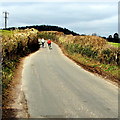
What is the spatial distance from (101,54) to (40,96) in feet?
41.4

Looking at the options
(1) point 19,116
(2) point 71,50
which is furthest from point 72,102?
(2) point 71,50

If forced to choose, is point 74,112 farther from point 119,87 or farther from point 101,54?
point 101,54

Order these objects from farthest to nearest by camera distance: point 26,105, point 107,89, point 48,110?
point 107,89 < point 26,105 < point 48,110

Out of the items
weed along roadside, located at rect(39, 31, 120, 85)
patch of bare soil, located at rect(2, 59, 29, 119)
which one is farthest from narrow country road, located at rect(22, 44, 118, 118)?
weed along roadside, located at rect(39, 31, 120, 85)

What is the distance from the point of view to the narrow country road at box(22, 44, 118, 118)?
9.16 metres

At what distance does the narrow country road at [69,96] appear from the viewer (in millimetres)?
9156

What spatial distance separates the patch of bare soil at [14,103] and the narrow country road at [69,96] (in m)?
0.24

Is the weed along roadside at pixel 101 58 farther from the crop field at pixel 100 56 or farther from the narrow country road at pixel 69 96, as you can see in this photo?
the narrow country road at pixel 69 96

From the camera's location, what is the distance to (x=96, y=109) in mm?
9648

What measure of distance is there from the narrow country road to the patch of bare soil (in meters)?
0.24

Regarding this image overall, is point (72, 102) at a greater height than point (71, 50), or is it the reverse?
point (71, 50)

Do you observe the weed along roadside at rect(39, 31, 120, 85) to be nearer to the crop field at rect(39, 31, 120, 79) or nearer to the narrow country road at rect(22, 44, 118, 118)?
the crop field at rect(39, 31, 120, 79)

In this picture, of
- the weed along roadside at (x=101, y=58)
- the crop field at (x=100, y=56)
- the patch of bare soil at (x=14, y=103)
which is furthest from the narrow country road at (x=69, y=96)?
the crop field at (x=100, y=56)

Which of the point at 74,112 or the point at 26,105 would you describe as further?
the point at 26,105
